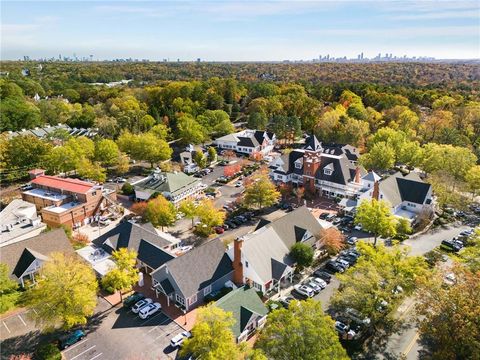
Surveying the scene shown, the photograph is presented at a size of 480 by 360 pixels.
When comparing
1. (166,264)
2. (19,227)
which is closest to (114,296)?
(166,264)

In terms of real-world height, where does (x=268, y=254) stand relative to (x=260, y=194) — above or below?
below

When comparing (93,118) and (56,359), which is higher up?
(93,118)

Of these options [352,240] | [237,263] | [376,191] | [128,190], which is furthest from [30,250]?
[376,191]

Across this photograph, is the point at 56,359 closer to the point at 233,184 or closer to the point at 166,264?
the point at 166,264

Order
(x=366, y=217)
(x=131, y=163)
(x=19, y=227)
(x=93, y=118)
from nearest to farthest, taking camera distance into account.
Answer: (x=366, y=217)
(x=19, y=227)
(x=131, y=163)
(x=93, y=118)

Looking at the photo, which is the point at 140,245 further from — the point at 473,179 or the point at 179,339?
the point at 473,179

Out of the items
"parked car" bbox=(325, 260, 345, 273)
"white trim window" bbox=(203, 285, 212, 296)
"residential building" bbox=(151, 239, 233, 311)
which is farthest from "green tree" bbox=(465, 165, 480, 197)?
"white trim window" bbox=(203, 285, 212, 296)
